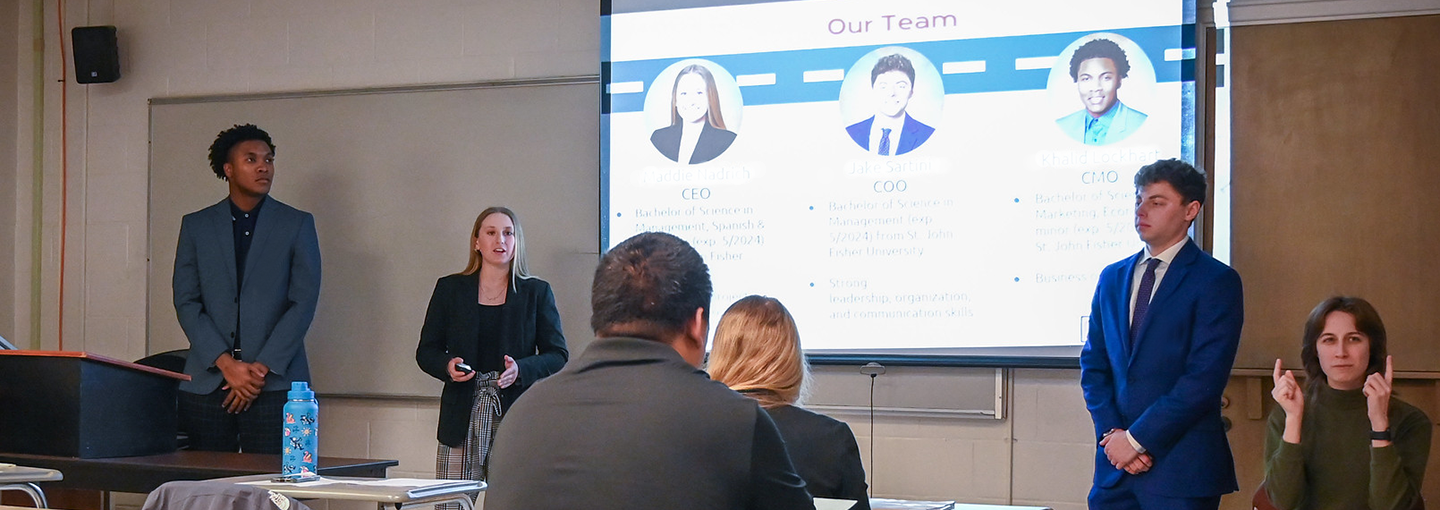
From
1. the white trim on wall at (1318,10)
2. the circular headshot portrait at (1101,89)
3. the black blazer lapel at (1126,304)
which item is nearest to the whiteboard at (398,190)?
the circular headshot portrait at (1101,89)

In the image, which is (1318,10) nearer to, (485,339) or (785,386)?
(785,386)

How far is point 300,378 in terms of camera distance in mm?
4758

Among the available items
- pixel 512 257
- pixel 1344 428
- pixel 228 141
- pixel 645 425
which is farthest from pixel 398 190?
pixel 645 425

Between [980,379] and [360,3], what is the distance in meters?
2.82

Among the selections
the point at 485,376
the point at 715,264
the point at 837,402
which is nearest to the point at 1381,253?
the point at 837,402

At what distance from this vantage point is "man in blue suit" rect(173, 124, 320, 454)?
4.60 metres

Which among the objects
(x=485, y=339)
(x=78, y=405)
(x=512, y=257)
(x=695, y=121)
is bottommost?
(x=78, y=405)

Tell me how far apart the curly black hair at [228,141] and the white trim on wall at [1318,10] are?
3391 millimetres

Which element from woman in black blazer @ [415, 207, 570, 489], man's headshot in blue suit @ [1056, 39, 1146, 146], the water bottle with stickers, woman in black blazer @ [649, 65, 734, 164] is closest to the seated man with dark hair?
the water bottle with stickers

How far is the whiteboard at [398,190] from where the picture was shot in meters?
4.90

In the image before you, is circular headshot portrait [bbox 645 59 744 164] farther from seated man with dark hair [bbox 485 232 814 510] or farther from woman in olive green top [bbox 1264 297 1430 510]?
seated man with dark hair [bbox 485 232 814 510]

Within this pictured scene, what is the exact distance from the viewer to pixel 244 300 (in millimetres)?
4703

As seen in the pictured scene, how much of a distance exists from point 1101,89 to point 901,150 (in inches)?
26.3

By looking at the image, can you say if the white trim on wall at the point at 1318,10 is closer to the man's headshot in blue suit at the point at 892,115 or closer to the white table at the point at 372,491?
the man's headshot in blue suit at the point at 892,115
